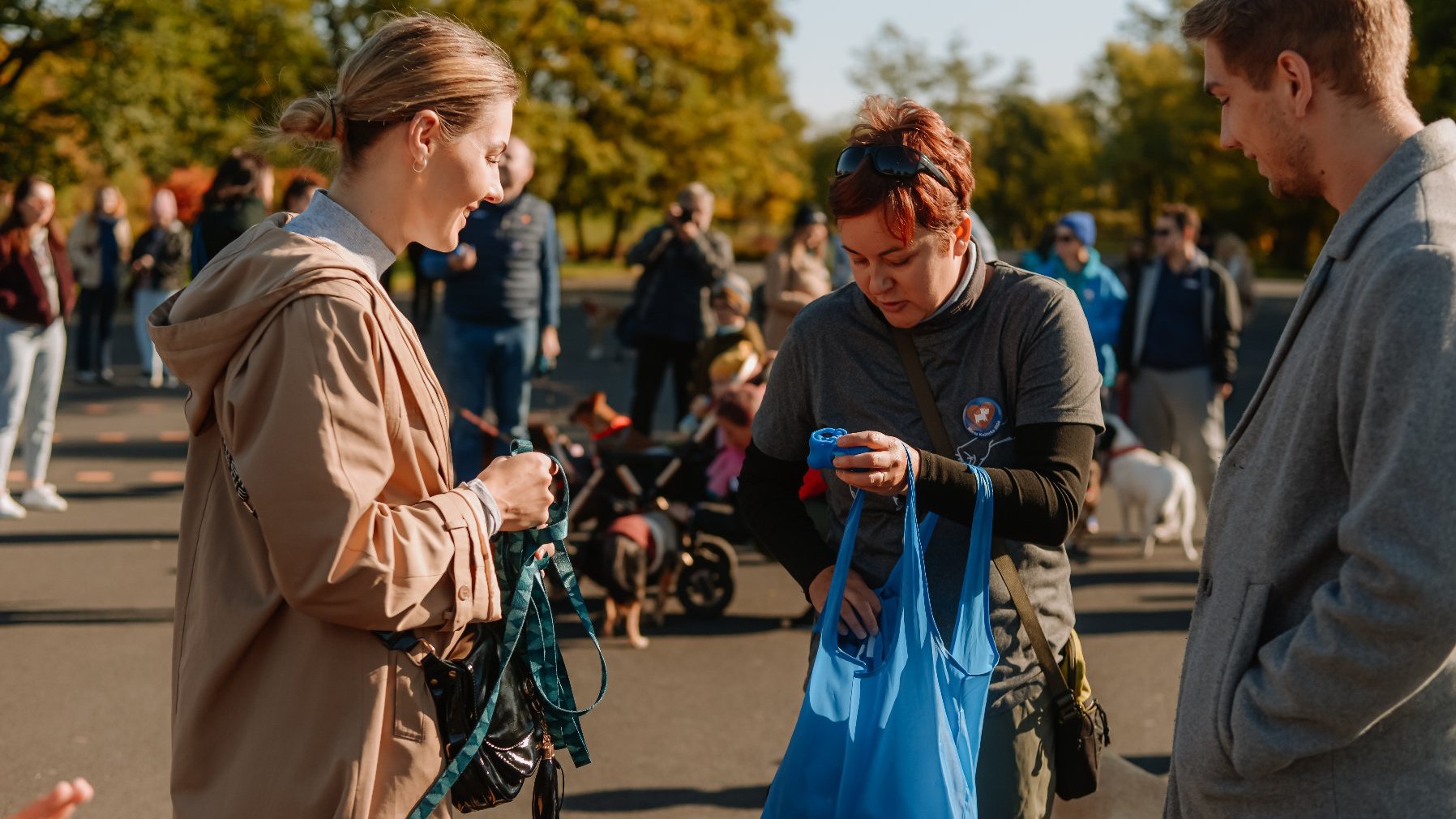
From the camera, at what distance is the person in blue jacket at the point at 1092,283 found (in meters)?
8.54

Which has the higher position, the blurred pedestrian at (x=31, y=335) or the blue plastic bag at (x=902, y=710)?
the blue plastic bag at (x=902, y=710)

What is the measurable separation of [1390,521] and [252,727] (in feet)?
5.26

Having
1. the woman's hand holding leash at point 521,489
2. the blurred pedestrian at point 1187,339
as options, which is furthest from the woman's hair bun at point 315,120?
the blurred pedestrian at point 1187,339

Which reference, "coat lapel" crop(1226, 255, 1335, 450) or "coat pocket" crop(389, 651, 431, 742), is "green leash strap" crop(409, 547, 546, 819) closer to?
"coat pocket" crop(389, 651, 431, 742)

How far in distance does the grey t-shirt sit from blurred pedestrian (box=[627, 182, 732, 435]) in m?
6.85

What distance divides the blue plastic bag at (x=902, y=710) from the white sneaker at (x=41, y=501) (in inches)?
310

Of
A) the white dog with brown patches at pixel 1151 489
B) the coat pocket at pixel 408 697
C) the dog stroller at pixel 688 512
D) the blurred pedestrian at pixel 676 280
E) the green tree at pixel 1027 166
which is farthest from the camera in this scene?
the green tree at pixel 1027 166

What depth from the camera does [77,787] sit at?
1732 mm

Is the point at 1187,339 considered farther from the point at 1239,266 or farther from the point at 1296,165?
the point at 1296,165

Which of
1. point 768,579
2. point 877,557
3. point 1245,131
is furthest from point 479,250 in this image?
point 1245,131

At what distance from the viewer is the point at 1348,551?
1.74 m

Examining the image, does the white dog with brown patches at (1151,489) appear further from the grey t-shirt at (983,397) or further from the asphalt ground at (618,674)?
the grey t-shirt at (983,397)

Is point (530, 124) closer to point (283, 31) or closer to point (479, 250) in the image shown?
point (283, 31)

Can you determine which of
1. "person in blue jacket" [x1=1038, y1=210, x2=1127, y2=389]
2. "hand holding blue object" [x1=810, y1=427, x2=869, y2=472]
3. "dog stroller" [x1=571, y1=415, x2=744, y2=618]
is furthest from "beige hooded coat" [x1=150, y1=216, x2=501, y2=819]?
"person in blue jacket" [x1=1038, y1=210, x2=1127, y2=389]
